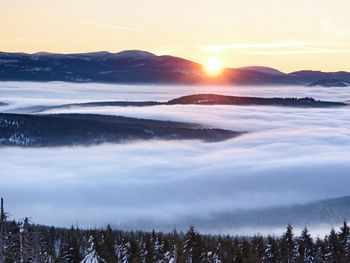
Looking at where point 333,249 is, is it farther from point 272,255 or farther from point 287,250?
point 272,255

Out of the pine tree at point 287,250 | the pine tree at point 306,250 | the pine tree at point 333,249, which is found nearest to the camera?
the pine tree at point 333,249

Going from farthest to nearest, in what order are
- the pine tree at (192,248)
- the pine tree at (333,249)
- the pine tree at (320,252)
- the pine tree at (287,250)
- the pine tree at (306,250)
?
the pine tree at (306,250)
the pine tree at (320,252)
the pine tree at (287,250)
the pine tree at (192,248)
the pine tree at (333,249)

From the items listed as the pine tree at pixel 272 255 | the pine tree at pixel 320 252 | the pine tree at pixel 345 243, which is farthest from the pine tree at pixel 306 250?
the pine tree at pixel 345 243

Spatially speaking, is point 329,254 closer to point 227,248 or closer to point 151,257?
point 227,248

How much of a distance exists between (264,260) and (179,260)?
22076mm

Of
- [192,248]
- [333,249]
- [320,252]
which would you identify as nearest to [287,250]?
[333,249]

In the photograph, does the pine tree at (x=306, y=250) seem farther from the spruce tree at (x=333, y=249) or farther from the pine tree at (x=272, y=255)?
the pine tree at (x=272, y=255)

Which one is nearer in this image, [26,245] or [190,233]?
[26,245]

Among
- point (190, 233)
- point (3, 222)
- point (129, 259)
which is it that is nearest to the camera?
point (3, 222)

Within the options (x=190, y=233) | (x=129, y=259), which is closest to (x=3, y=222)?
(x=129, y=259)

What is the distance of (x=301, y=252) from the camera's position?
99438 mm

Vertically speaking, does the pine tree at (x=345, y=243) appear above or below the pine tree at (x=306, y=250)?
above

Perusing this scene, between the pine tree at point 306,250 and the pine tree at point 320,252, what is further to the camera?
the pine tree at point 306,250

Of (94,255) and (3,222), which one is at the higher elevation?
(3,222)
